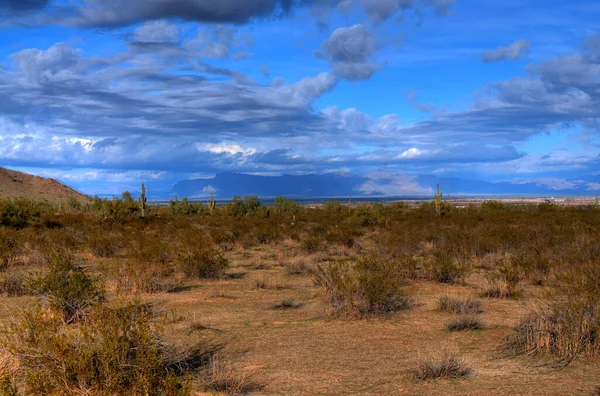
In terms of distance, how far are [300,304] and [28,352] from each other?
26.5ft

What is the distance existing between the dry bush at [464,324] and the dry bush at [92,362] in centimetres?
656

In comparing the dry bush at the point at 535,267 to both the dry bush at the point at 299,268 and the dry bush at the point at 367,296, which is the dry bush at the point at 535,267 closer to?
the dry bush at the point at 367,296

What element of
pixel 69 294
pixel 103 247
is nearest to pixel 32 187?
pixel 103 247

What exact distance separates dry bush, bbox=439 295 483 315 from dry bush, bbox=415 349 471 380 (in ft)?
12.2

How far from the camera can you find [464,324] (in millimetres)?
11250

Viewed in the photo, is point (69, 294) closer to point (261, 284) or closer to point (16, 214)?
point (261, 284)

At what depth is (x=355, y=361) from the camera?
9.26 metres

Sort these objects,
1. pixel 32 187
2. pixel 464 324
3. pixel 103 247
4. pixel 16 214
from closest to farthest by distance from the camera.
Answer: pixel 464 324 < pixel 103 247 < pixel 16 214 < pixel 32 187

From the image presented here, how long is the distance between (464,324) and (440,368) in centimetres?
325

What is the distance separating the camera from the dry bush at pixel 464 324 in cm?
1125

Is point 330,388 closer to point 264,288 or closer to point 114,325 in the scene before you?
point 114,325

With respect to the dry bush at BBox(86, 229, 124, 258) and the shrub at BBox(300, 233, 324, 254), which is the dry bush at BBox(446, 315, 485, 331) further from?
the dry bush at BBox(86, 229, 124, 258)

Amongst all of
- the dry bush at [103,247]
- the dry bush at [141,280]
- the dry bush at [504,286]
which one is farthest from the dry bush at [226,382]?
the dry bush at [103,247]

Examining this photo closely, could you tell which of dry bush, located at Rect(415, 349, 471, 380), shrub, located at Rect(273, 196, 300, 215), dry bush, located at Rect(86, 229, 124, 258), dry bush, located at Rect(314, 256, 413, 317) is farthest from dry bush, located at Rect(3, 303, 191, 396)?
shrub, located at Rect(273, 196, 300, 215)
